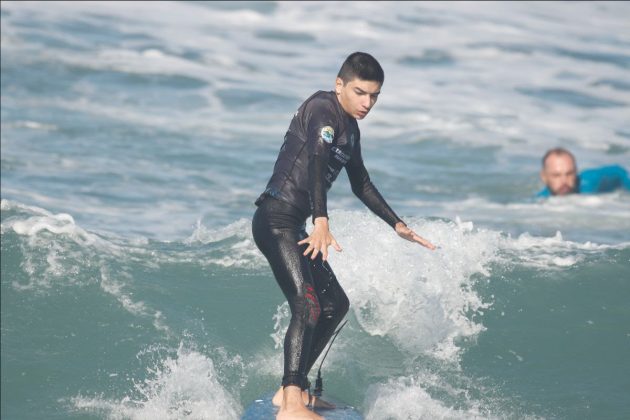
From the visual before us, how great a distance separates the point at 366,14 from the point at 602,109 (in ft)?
24.6

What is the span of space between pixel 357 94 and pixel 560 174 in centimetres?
694

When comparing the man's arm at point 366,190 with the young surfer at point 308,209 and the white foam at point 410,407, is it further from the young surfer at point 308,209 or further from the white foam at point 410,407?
the white foam at point 410,407

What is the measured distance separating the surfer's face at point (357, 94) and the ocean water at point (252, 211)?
2.02 metres

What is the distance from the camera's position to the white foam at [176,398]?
6.92 metres

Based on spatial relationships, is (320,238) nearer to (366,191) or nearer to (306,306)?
(306,306)

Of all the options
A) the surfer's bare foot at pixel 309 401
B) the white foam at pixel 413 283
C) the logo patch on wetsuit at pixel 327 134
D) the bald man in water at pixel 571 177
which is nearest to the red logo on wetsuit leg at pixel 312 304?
the surfer's bare foot at pixel 309 401

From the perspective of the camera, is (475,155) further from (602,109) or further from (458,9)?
(458,9)

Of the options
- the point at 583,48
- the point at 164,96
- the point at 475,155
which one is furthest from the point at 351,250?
the point at 583,48

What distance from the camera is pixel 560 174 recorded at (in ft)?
40.2

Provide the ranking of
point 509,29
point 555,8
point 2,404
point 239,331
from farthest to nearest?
1. point 555,8
2. point 509,29
3. point 239,331
4. point 2,404

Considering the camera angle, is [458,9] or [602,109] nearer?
[602,109]

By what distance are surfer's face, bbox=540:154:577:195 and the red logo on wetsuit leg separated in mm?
6860

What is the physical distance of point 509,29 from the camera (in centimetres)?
2397

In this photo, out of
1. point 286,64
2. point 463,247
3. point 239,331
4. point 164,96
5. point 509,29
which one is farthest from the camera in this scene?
point 509,29
